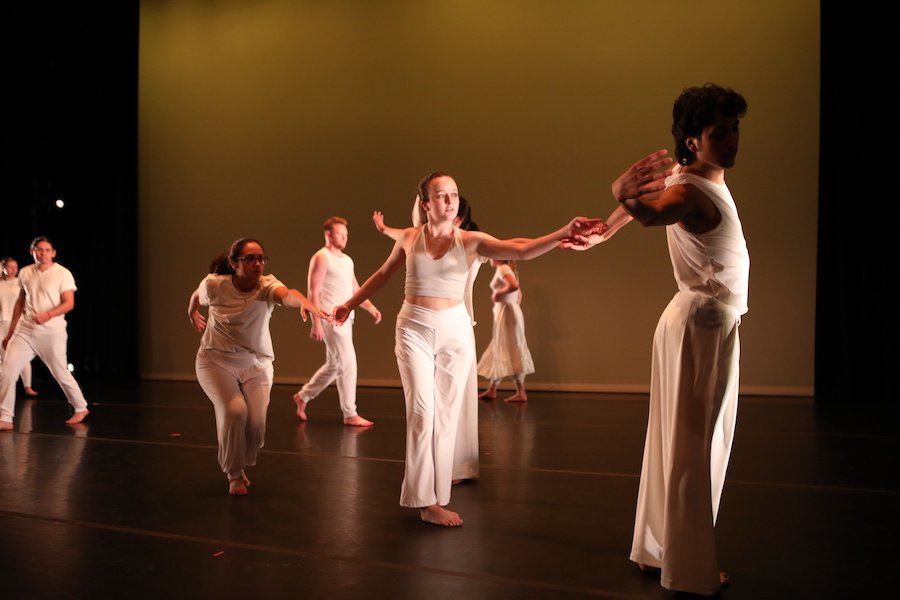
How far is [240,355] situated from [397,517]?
48.9 inches

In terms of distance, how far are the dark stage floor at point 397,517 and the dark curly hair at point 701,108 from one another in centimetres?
147

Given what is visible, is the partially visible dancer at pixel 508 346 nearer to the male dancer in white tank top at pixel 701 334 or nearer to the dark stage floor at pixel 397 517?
the dark stage floor at pixel 397 517

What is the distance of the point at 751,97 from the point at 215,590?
284 inches

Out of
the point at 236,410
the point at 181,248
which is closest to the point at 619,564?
the point at 236,410

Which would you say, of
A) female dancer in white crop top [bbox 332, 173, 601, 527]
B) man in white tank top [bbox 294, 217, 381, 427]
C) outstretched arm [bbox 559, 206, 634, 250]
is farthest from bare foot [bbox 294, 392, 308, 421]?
outstretched arm [bbox 559, 206, 634, 250]

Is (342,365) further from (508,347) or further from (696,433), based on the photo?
(696,433)

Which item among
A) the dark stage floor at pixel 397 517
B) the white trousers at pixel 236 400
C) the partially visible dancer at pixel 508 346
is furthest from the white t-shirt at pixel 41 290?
the partially visible dancer at pixel 508 346

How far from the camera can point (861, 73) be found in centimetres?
736

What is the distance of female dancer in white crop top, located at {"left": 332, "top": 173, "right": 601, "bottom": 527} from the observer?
3.31m

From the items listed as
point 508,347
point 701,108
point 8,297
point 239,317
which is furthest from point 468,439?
point 8,297

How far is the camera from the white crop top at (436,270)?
11.1ft

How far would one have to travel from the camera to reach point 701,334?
2418mm

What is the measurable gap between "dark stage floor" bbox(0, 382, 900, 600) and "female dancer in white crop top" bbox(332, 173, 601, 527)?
0.75 ft

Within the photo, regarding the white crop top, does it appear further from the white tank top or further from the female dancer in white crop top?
the white tank top
